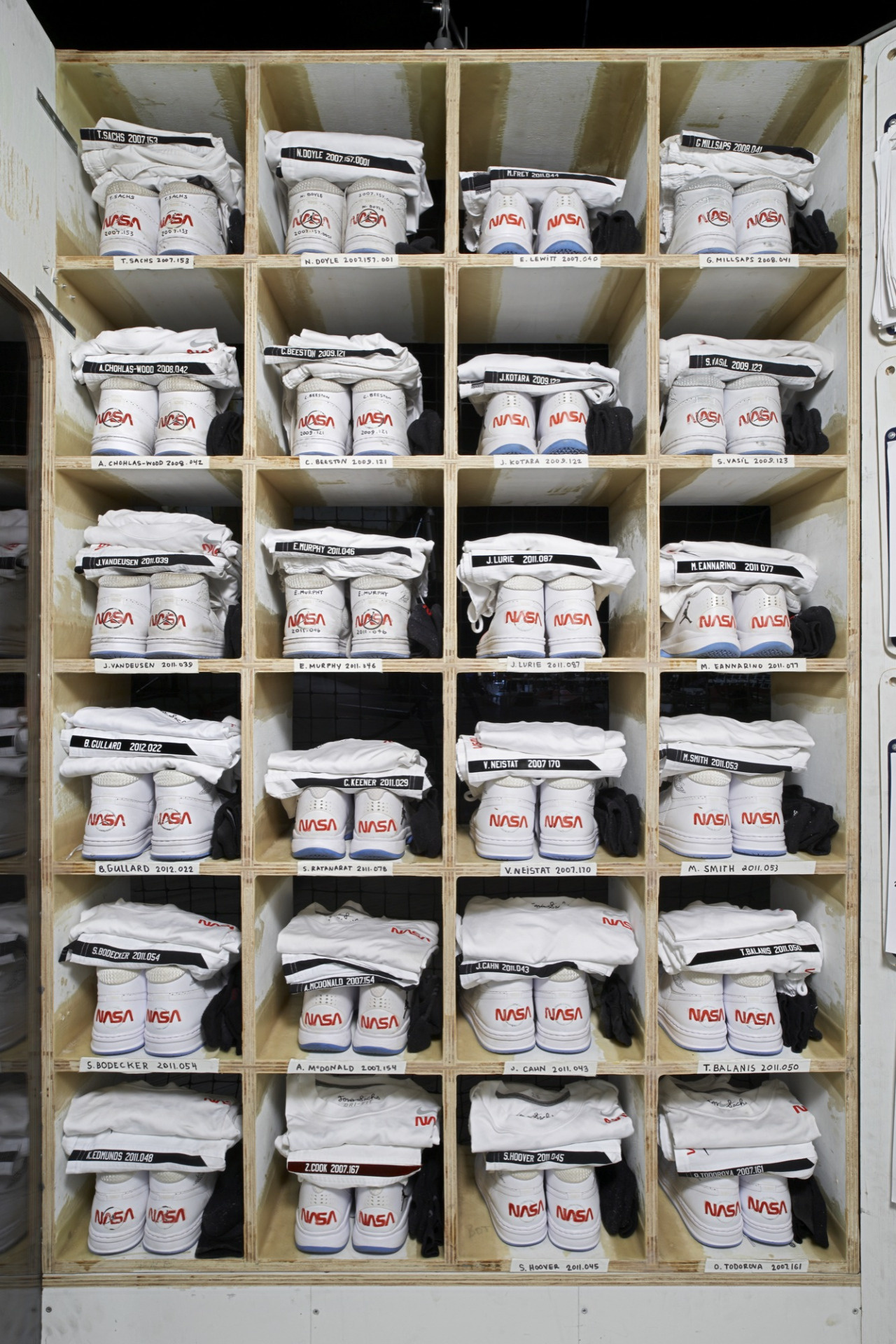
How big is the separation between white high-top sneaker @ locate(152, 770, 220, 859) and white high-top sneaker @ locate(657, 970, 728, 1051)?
48.5 inches

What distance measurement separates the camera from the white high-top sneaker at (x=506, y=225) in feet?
5.65

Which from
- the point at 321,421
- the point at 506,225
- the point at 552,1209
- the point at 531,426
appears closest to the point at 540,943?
the point at 552,1209

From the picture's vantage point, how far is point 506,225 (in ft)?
5.67

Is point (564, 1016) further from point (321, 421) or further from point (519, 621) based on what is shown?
point (321, 421)

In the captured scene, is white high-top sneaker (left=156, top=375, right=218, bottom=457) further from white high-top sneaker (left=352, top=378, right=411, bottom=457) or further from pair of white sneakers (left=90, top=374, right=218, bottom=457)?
white high-top sneaker (left=352, top=378, right=411, bottom=457)

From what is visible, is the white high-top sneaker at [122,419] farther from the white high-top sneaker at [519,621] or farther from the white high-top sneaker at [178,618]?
the white high-top sneaker at [519,621]

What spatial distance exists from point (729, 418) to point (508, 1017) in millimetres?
1617

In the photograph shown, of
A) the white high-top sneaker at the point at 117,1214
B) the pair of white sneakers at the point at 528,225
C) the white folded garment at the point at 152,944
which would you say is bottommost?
the white high-top sneaker at the point at 117,1214

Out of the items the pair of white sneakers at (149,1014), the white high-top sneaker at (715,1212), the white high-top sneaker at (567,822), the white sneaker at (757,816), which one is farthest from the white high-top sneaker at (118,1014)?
the white sneaker at (757,816)

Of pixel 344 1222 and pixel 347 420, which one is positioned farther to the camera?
pixel 347 420

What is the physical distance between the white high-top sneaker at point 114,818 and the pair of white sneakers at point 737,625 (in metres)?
1.37

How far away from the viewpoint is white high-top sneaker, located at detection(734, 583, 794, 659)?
1.71m

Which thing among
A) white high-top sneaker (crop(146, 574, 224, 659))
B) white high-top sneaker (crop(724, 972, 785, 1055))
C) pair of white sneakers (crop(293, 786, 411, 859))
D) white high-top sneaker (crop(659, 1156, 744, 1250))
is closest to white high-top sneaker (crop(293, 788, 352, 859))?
pair of white sneakers (crop(293, 786, 411, 859))

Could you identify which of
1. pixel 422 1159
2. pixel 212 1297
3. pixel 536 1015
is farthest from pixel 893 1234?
pixel 212 1297
